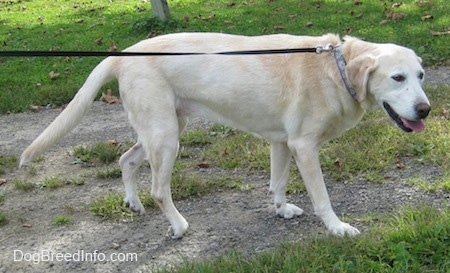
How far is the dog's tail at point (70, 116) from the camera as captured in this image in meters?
3.78

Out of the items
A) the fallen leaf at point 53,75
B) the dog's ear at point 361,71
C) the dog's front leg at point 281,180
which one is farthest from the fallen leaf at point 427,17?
the dog's ear at point 361,71

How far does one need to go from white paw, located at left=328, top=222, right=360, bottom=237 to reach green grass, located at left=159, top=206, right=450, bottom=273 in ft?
0.52

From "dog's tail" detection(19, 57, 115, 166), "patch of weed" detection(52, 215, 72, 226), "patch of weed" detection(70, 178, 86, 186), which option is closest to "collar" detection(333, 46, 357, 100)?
"dog's tail" detection(19, 57, 115, 166)

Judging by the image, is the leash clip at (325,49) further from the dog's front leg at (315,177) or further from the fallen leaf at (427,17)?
the fallen leaf at (427,17)

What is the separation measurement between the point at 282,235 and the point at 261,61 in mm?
1189

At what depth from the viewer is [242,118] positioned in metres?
4.06

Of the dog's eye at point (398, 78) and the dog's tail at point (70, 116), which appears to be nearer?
the dog's eye at point (398, 78)

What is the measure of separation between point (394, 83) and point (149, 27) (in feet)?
23.8

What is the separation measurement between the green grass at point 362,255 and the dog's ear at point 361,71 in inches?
33.6

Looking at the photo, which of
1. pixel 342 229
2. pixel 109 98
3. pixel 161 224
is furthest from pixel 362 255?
pixel 109 98

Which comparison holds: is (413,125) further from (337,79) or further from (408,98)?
(337,79)

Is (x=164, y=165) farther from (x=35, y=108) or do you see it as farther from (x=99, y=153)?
(x=35, y=108)

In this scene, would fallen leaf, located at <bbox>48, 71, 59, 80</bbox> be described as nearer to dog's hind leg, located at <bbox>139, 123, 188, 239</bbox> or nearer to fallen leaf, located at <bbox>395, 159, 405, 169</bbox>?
dog's hind leg, located at <bbox>139, 123, 188, 239</bbox>

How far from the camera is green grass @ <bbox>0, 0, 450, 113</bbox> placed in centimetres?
793
